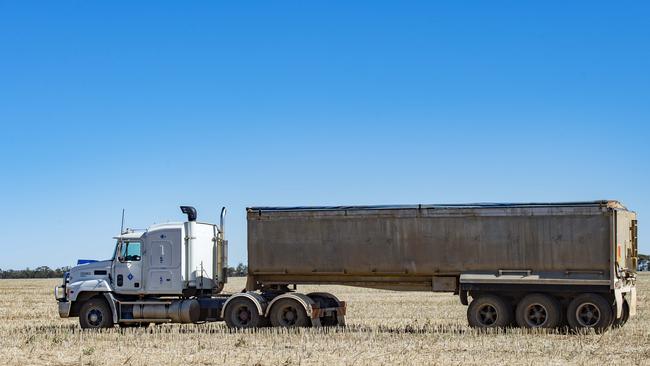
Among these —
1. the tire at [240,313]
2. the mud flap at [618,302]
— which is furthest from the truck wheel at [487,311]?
the tire at [240,313]

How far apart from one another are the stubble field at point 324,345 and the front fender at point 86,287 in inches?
37.7

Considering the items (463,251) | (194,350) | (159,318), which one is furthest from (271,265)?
(194,350)

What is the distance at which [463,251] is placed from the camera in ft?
86.0

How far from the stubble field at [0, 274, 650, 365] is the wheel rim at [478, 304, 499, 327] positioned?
0.54 meters

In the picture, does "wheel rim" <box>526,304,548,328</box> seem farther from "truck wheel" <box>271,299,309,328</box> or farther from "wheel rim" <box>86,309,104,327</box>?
"wheel rim" <box>86,309,104,327</box>

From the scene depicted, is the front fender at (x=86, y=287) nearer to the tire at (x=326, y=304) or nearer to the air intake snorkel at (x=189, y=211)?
the air intake snorkel at (x=189, y=211)

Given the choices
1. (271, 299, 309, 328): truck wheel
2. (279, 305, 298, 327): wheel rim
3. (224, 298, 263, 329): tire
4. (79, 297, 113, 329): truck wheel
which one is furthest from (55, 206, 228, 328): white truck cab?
(279, 305, 298, 327): wheel rim

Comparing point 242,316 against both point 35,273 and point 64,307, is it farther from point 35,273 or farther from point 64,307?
point 35,273

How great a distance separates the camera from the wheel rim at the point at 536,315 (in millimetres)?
25375

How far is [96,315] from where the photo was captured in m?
28.2

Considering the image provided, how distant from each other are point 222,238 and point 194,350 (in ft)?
27.5

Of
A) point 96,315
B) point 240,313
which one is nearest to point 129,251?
point 96,315

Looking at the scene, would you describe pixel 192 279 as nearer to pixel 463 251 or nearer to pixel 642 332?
pixel 463 251

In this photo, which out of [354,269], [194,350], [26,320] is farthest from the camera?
[26,320]
